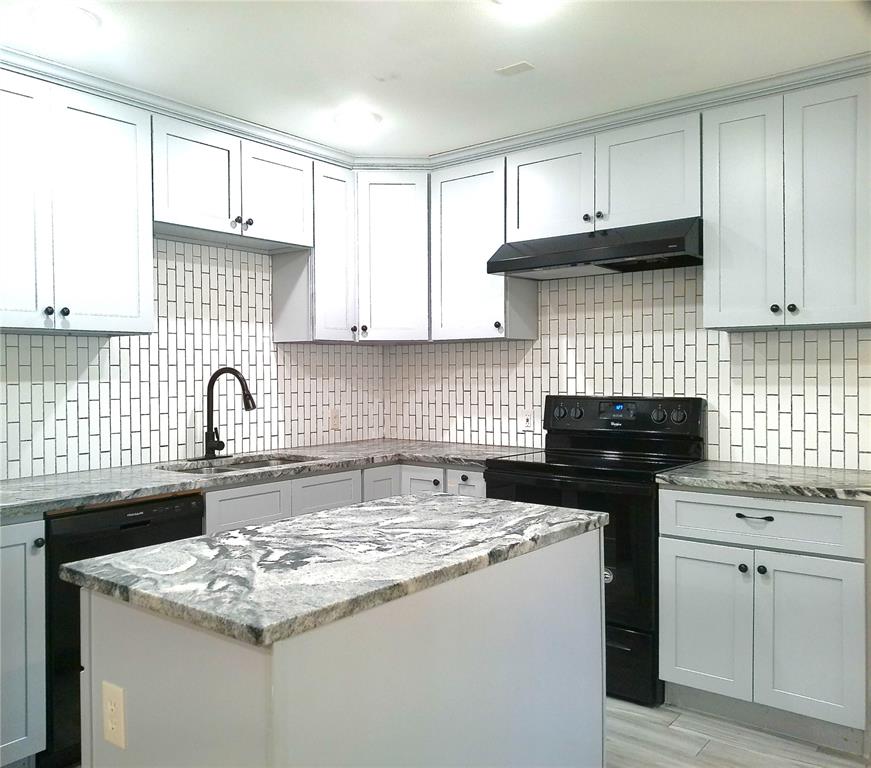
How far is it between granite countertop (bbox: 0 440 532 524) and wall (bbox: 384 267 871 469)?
249 mm

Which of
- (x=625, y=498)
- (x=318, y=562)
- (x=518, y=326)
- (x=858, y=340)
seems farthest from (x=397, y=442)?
(x=318, y=562)

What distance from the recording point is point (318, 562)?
1547 mm

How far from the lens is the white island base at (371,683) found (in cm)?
124

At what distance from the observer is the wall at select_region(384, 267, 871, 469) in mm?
3066

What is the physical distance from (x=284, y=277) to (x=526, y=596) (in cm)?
261

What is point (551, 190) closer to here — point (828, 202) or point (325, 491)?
point (828, 202)

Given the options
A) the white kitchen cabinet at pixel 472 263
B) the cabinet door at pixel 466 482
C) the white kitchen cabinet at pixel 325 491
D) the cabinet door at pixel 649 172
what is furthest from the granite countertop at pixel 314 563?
the white kitchen cabinet at pixel 472 263

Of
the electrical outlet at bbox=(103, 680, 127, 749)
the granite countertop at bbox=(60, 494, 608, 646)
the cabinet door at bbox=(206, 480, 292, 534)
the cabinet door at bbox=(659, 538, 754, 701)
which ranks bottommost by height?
the cabinet door at bbox=(659, 538, 754, 701)

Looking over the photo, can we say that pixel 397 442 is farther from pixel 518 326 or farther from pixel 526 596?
pixel 526 596

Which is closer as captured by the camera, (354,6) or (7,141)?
(354,6)

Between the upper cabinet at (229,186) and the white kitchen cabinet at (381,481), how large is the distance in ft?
3.94

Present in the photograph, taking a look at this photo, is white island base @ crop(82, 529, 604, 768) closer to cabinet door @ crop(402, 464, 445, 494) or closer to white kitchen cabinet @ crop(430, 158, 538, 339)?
cabinet door @ crop(402, 464, 445, 494)

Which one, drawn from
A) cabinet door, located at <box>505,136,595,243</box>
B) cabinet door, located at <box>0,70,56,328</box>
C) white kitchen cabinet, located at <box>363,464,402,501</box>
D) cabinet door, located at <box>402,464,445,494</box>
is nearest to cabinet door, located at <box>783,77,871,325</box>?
cabinet door, located at <box>505,136,595,243</box>

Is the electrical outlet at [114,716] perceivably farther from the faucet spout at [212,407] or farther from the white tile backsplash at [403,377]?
the faucet spout at [212,407]
